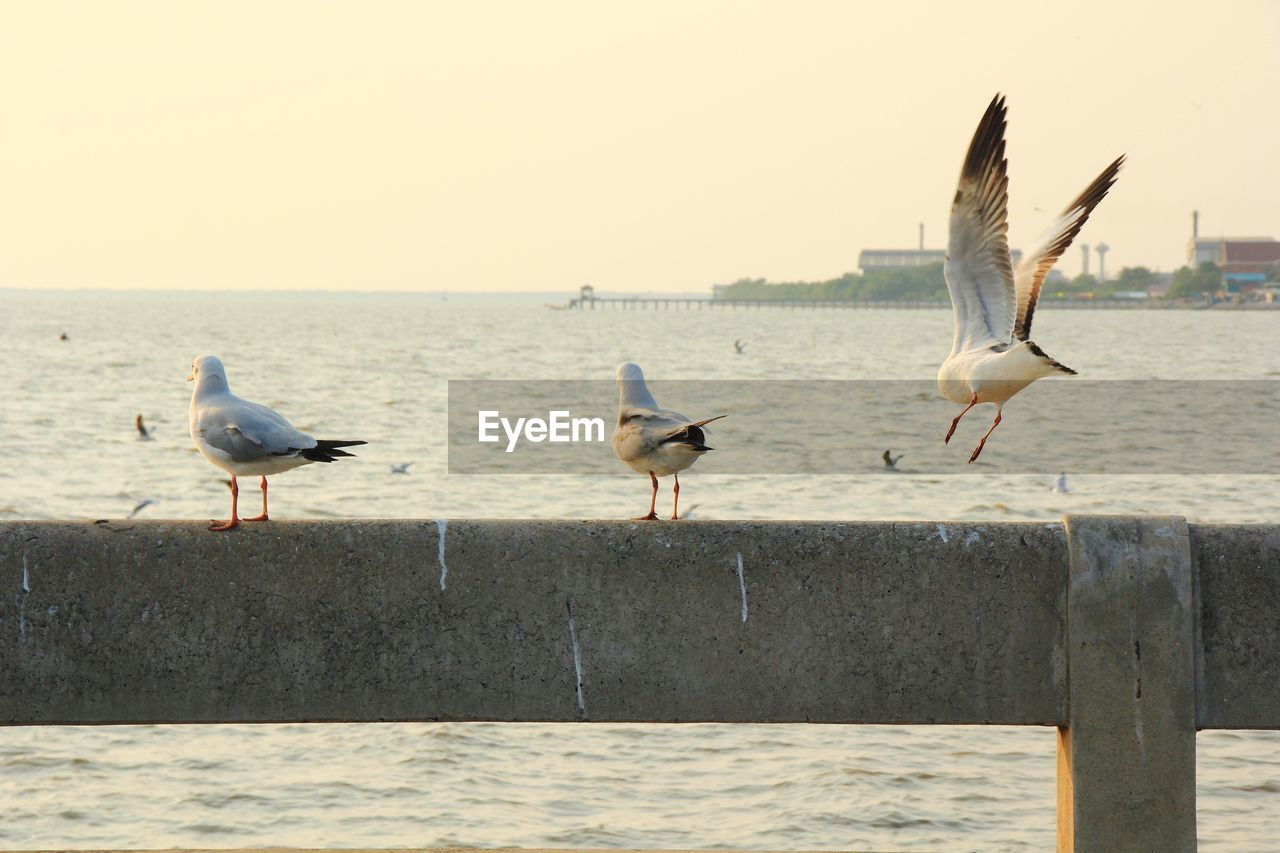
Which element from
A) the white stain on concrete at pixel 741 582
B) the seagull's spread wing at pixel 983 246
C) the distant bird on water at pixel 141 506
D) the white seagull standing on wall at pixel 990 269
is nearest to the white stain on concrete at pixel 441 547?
the white stain on concrete at pixel 741 582

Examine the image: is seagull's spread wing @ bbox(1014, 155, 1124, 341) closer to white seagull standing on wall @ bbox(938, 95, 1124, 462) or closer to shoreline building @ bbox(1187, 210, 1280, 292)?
white seagull standing on wall @ bbox(938, 95, 1124, 462)

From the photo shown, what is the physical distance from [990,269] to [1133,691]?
5.37 meters

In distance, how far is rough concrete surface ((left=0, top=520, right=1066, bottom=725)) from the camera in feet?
12.7

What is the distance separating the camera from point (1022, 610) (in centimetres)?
387

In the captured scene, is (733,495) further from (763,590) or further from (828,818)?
(763,590)

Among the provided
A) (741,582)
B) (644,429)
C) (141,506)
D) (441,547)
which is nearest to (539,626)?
(441,547)

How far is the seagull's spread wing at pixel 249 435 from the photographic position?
5.16m

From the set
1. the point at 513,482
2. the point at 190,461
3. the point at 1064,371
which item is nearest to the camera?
the point at 1064,371

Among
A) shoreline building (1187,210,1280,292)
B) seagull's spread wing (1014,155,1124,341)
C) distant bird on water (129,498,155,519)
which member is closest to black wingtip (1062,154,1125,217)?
seagull's spread wing (1014,155,1124,341)

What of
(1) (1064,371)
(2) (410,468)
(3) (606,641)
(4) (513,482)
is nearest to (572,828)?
(1) (1064,371)

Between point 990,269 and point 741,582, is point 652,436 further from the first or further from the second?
point 990,269

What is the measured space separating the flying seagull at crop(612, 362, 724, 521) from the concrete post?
1698mm

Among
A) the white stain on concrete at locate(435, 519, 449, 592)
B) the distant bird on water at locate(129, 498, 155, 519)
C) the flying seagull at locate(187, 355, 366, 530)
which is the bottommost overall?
the distant bird on water at locate(129, 498, 155, 519)

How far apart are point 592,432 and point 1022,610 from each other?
3251 cm
